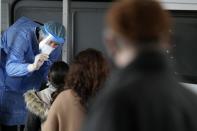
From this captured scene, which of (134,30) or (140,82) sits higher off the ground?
(134,30)

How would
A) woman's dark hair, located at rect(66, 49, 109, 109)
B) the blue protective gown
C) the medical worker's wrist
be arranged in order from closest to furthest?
woman's dark hair, located at rect(66, 49, 109, 109) → the medical worker's wrist → the blue protective gown

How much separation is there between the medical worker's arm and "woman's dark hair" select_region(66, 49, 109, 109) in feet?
4.73

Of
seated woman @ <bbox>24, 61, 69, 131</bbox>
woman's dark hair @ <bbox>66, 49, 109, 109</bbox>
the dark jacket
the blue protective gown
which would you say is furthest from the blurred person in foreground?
the blue protective gown

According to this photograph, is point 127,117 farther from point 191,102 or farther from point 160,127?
point 191,102

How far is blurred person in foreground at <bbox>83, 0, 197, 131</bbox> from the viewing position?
62.0 inches

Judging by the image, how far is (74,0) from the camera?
4.81 metres

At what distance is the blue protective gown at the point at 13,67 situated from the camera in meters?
4.24

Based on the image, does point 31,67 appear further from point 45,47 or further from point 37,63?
point 45,47

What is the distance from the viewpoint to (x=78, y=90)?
9.03ft

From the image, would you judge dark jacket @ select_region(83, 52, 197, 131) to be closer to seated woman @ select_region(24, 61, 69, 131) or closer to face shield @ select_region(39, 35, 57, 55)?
seated woman @ select_region(24, 61, 69, 131)

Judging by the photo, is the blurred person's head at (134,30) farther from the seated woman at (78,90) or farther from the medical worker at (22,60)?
the medical worker at (22,60)

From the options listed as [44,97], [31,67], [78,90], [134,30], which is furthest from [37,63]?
[134,30]

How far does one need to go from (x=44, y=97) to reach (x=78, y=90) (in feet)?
2.82

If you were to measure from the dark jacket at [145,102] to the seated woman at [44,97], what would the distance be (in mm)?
1630
